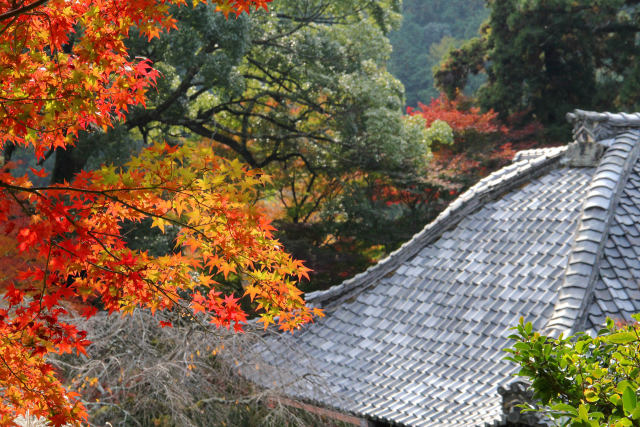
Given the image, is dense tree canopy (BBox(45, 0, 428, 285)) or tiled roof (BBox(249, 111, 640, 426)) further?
dense tree canopy (BBox(45, 0, 428, 285))

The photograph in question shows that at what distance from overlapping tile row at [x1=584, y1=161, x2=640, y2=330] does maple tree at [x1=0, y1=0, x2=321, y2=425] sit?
11.1 feet

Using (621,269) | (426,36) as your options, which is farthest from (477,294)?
(426,36)

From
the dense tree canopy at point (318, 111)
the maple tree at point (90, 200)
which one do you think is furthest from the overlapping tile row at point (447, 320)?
the dense tree canopy at point (318, 111)

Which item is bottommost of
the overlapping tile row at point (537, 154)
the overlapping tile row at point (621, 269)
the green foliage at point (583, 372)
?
the overlapping tile row at point (621, 269)

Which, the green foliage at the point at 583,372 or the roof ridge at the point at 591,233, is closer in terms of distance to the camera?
the green foliage at the point at 583,372

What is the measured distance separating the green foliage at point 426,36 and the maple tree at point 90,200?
22.6 metres

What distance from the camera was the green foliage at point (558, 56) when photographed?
19031 millimetres

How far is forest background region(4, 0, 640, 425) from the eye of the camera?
7135 millimetres

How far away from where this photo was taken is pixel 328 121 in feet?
49.1

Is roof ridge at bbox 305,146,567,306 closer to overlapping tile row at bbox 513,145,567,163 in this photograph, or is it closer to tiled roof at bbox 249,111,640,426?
tiled roof at bbox 249,111,640,426

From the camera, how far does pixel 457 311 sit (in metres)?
7.46

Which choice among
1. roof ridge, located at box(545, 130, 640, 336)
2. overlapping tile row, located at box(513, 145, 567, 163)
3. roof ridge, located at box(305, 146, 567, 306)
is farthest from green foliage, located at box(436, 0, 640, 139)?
roof ridge, located at box(545, 130, 640, 336)

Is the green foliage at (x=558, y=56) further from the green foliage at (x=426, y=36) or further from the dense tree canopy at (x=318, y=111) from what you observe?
the green foliage at (x=426, y=36)

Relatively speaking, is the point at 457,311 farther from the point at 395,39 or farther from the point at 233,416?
the point at 395,39
